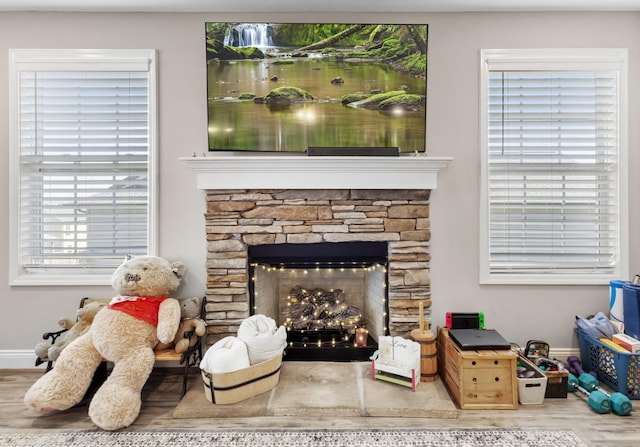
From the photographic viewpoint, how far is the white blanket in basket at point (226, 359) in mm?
1957

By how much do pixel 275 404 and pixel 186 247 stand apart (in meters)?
1.25

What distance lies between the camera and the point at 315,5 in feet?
8.04

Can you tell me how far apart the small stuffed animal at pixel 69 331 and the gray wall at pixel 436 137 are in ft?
0.63

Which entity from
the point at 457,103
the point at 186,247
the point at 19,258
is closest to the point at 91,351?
the point at 186,247

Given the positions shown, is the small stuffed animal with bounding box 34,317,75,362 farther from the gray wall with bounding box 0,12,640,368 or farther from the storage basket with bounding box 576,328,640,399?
the storage basket with bounding box 576,328,640,399

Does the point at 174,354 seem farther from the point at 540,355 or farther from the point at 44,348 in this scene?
the point at 540,355

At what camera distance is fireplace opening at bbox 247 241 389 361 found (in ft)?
8.27

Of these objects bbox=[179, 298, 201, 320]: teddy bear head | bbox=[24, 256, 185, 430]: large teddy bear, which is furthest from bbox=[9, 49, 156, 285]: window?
bbox=[179, 298, 201, 320]: teddy bear head

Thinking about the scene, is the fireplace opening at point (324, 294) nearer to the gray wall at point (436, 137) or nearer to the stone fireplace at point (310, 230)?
the stone fireplace at point (310, 230)

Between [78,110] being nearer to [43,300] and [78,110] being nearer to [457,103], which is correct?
[43,300]

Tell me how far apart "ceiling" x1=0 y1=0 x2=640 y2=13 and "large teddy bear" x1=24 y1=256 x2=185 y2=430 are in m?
1.76

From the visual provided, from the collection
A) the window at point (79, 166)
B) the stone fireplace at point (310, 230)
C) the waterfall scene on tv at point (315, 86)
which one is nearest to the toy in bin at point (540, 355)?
the stone fireplace at point (310, 230)

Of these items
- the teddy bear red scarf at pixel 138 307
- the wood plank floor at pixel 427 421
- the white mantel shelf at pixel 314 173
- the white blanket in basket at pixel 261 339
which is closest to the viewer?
the wood plank floor at pixel 427 421

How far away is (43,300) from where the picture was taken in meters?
2.57
